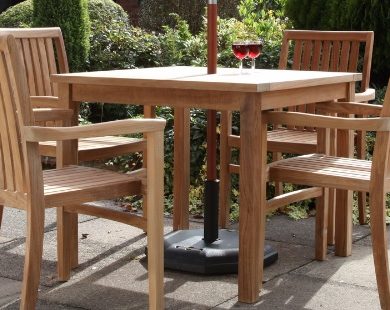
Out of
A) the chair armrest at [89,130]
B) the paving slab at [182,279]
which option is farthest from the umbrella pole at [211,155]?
the chair armrest at [89,130]

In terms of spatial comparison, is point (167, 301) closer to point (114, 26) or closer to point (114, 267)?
point (114, 267)

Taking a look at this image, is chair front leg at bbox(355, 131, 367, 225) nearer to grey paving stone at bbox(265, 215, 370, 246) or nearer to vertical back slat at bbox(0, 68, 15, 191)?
grey paving stone at bbox(265, 215, 370, 246)

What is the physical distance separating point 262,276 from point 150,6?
31.4ft

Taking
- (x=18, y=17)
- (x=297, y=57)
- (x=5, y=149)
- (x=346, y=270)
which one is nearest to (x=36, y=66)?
(x=297, y=57)

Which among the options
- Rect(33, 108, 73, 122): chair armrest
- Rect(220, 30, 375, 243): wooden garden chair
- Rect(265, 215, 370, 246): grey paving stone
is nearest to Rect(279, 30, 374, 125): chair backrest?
Rect(220, 30, 375, 243): wooden garden chair

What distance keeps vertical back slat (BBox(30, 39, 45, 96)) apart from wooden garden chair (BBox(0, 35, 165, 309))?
54.2 inches

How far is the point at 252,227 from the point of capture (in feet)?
13.3

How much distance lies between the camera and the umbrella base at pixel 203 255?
4.47 m

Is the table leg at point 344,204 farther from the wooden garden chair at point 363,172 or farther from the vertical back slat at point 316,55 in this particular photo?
the vertical back slat at point 316,55

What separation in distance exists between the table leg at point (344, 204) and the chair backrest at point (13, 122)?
1.80 metres

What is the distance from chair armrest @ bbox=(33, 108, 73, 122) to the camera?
439cm

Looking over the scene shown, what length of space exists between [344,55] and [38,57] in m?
1.79

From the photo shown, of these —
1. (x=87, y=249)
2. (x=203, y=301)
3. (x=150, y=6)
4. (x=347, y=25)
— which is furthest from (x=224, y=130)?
(x=150, y=6)

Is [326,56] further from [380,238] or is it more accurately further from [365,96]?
[380,238]
